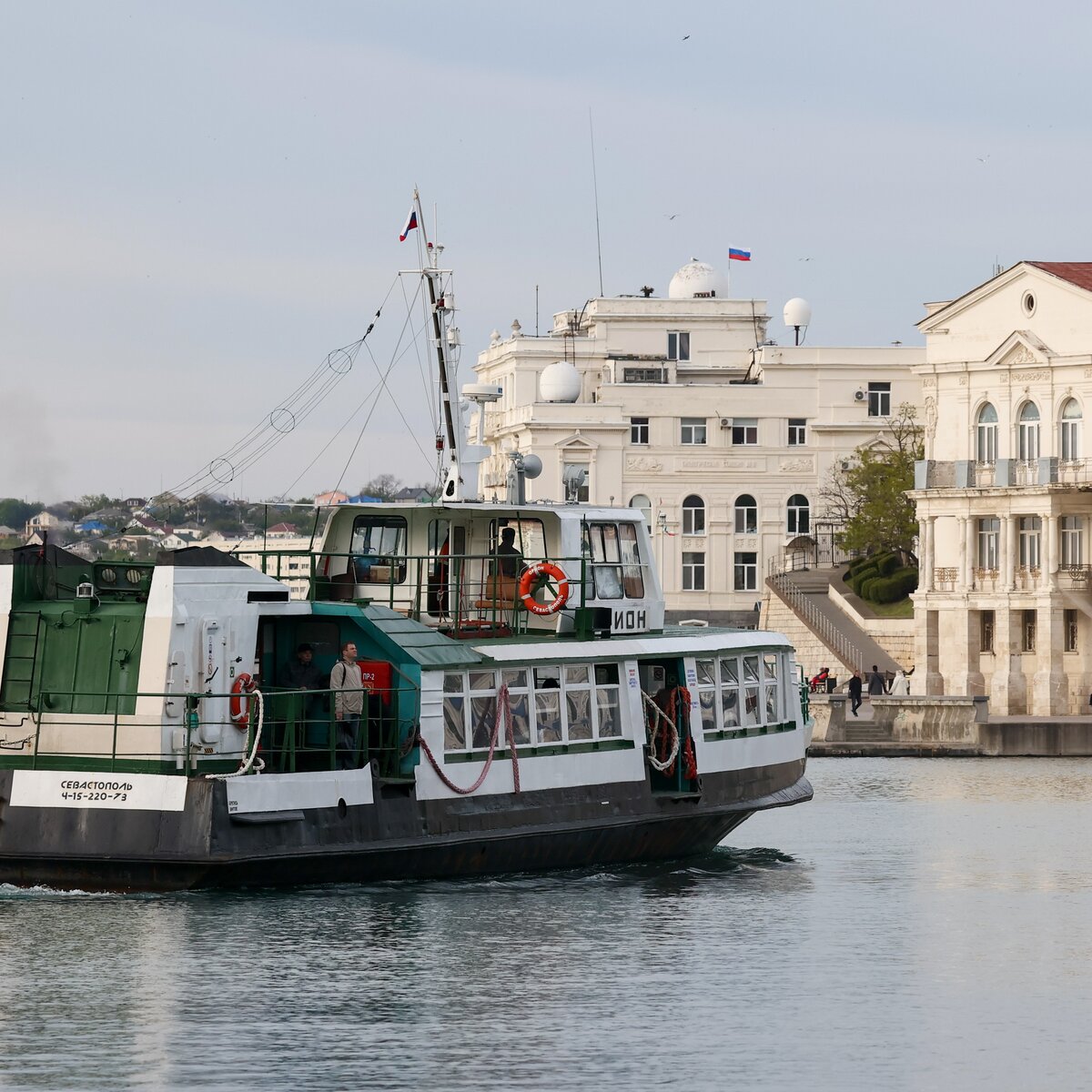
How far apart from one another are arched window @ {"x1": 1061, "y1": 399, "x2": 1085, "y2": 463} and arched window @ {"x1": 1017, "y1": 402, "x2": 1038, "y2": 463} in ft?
3.24

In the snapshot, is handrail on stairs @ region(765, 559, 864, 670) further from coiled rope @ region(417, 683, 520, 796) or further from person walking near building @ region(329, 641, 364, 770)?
person walking near building @ region(329, 641, 364, 770)

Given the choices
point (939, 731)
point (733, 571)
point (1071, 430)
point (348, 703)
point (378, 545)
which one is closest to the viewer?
point (348, 703)

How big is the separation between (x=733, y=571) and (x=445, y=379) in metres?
76.6

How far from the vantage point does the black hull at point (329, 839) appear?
2677cm

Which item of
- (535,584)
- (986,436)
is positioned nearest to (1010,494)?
(986,436)

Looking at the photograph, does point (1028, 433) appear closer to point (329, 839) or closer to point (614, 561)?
point (614, 561)

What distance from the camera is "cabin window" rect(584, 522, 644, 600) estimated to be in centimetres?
3344

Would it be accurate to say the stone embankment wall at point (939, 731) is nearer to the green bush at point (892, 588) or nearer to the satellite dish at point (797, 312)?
the green bush at point (892, 588)

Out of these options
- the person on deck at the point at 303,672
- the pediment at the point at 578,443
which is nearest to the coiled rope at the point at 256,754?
the person on deck at the point at 303,672

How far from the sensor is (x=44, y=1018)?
22359 mm

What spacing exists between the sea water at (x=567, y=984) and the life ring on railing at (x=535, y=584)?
3506 millimetres

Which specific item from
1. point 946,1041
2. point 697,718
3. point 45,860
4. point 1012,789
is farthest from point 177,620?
point 1012,789

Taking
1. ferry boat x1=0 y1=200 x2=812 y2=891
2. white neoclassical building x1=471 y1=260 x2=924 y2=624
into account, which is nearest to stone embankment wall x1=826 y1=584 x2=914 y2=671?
white neoclassical building x1=471 y1=260 x2=924 y2=624

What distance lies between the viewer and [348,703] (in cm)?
2852
